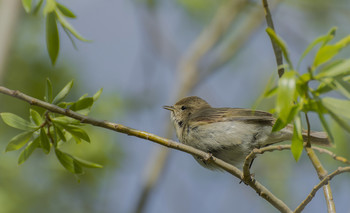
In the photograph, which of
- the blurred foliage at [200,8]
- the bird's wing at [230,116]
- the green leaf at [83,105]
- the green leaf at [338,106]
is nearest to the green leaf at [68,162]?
the green leaf at [83,105]

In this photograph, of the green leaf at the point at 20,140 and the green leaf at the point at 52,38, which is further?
the green leaf at the point at 20,140

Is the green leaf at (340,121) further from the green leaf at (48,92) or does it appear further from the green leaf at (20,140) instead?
the green leaf at (20,140)

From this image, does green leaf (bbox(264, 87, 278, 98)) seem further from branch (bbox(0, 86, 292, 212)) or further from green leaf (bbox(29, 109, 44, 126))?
green leaf (bbox(29, 109, 44, 126))

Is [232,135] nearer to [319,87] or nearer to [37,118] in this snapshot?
[37,118]

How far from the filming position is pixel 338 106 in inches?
76.0

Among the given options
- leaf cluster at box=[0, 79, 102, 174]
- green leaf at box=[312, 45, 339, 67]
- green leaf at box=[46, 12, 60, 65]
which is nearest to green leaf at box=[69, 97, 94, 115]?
leaf cluster at box=[0, 79, 102, 174]

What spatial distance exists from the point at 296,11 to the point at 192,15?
266cm

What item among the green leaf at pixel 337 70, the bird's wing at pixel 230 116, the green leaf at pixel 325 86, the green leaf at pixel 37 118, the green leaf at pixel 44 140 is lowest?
the green leaf at pixel 44 140

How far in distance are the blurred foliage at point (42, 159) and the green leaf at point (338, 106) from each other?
187 inches

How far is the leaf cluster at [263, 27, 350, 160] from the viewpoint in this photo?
186 cm

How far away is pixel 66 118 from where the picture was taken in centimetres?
288

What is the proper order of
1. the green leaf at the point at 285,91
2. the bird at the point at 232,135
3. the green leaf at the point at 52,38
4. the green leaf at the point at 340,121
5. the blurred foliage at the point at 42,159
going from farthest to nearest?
1. the blurred foliage at the point at 42,159
2. the bird at the point at 232,135
3. the green leaf at the point at 52,38
4. the green leaf at the point at 340,121
5. the green leaf at the point at 285,91

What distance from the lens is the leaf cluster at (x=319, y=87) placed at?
6.09 feet

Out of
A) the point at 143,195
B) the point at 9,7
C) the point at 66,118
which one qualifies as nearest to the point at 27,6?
the point at 66,118
